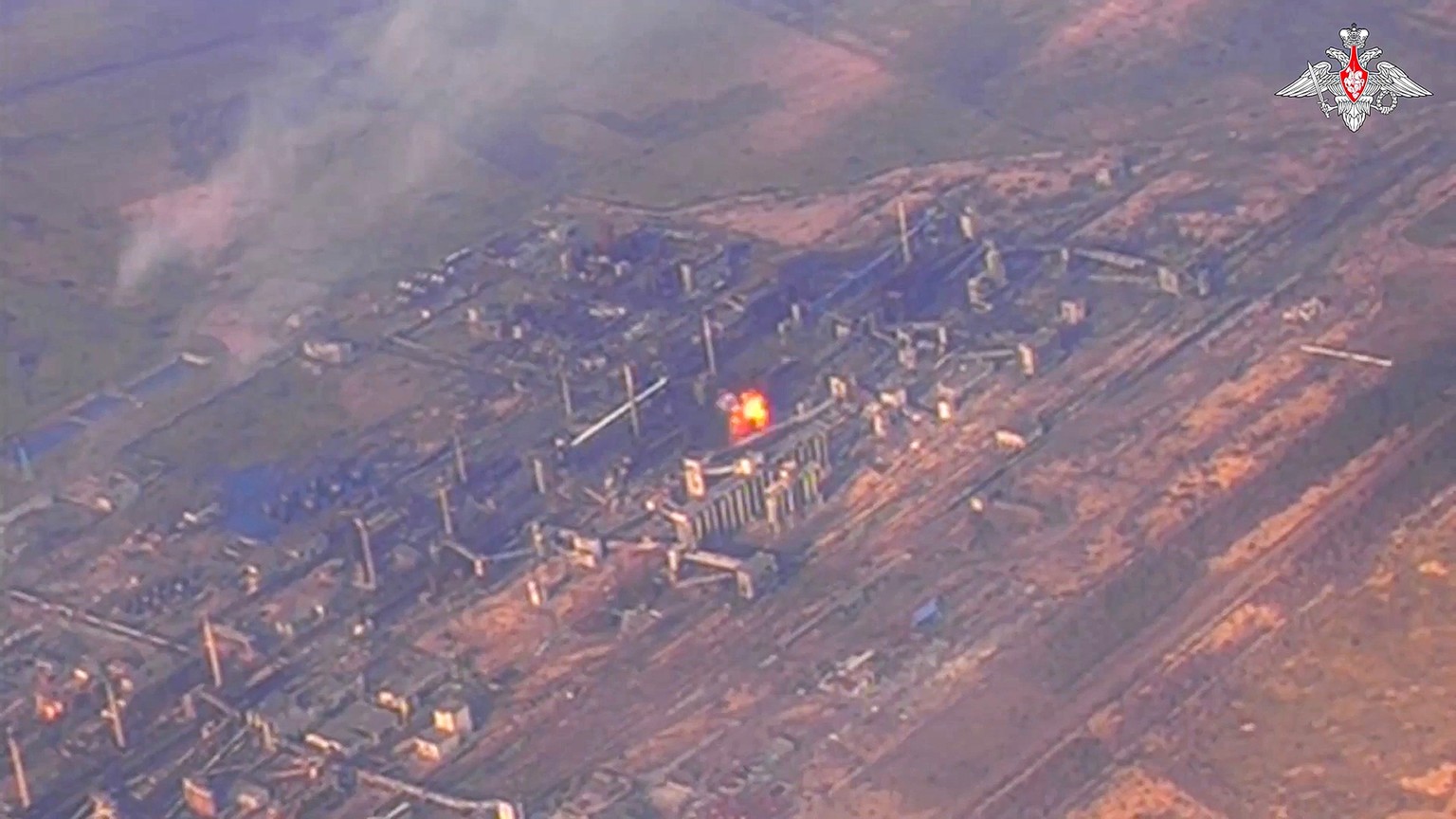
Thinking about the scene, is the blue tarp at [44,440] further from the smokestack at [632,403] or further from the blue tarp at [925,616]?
the blue tarp at [925,616]

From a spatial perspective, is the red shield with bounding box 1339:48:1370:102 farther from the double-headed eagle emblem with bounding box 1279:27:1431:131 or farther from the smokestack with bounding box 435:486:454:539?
the smokestack with bounding box 435:486:454:539

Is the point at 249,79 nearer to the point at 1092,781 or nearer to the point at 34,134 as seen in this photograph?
the point at 34,134

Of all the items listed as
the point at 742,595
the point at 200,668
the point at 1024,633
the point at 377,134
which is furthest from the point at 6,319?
the point at 1024,633

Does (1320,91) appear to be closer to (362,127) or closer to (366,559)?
(362,127)

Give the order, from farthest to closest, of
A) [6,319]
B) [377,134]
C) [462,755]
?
[377,134], [6,319], [462,755]

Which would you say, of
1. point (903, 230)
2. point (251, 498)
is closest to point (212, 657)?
point (251, 498)

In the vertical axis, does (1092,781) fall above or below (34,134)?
above

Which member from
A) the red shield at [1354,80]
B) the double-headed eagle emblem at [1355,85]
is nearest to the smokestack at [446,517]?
the double-headed eagle emblem at [1355,85]
